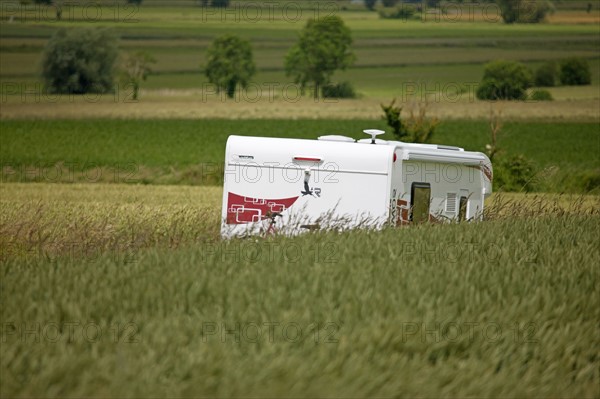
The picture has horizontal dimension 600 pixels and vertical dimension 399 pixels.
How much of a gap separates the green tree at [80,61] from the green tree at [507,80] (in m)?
36.7

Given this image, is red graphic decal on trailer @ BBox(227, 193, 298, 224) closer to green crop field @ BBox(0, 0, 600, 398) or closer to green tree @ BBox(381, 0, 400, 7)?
green crop field @ BBox(0, 0, 600, 398)

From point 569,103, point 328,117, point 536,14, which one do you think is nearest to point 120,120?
point 328,117

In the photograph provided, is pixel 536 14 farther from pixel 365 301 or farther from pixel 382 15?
pixel 365 301

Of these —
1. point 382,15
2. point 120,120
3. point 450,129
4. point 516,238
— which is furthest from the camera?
point 382,15

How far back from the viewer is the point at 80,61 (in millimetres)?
100938

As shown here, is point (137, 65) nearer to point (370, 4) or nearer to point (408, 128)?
point (370, 4)

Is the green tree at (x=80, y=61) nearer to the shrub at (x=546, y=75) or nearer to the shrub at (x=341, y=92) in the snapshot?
the shrub at (x=341, y=92)

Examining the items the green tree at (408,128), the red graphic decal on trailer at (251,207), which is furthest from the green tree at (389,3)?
the red graphic decal on trailer at (251,207)

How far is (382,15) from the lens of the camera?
547 feet

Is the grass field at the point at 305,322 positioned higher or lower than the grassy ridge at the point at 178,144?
higher

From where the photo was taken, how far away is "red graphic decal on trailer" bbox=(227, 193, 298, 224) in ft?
45.5

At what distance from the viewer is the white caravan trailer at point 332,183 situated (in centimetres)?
1351

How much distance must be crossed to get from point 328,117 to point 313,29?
5232cm

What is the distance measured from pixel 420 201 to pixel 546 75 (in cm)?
8891
